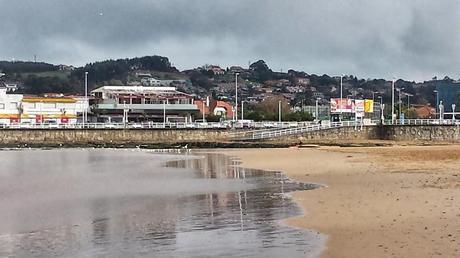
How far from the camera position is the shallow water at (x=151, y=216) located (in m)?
12.2

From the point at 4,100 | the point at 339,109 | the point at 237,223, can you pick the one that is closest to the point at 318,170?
the point at 237,223

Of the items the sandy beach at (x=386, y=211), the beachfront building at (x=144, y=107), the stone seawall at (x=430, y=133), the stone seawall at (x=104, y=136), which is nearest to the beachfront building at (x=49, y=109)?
the beachfront building at (x=144, y=107)

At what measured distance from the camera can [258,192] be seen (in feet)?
72.5

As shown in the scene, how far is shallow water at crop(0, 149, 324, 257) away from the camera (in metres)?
12.2

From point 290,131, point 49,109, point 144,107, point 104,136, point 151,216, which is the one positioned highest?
point 144,107

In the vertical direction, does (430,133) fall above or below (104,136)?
above

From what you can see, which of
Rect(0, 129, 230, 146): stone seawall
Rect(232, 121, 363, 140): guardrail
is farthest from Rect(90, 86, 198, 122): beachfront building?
Rect(232, 121, 363, 140): guardrail

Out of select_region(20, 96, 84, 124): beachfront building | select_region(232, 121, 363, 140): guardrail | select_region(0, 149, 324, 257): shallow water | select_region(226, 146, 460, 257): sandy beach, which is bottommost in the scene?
select_region(0, 149, 324, 257): shallow water

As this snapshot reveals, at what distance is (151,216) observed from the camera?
17.0 m

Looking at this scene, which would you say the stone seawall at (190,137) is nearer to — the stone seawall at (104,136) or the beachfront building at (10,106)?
the stone seawall at (104,136)

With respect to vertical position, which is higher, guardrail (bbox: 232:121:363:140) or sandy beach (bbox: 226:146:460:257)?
guardrail (bbox: 232:121:363:140)

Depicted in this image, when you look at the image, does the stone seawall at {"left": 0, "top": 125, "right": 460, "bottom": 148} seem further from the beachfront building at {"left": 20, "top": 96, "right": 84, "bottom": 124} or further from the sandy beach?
the sandy beach

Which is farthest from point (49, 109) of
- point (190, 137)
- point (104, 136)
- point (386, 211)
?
point (386, 211)

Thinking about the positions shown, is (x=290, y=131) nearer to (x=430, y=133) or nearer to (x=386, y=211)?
(x=430, y=133)
